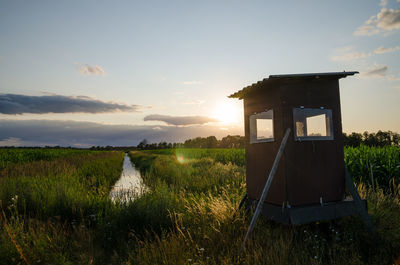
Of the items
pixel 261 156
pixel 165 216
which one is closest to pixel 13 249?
pixel 165 216

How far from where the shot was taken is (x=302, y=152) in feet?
17.0

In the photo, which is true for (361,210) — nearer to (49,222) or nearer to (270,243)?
(270,243)

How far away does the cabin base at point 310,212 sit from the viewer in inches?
193

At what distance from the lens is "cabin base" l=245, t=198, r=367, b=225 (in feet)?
16.1

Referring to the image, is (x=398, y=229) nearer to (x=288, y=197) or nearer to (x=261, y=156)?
(x=288, y=197)

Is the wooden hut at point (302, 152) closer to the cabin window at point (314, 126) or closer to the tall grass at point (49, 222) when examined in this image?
the cabin window at point (314, 126)

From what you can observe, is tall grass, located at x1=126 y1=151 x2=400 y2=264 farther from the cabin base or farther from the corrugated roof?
the corrugated roof

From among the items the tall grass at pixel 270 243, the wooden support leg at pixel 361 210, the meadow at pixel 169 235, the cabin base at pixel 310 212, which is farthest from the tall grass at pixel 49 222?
the wooden support leg at pixel 361 210

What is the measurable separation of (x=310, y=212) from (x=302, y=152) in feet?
3.99

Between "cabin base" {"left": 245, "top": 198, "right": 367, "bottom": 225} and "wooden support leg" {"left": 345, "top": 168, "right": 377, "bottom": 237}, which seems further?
"wooden support leg" {"left": 345, "top": 168, "right": 377, "bottom": 237}

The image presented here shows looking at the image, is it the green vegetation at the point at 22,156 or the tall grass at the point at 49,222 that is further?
the green vegetation at the point at 22,156

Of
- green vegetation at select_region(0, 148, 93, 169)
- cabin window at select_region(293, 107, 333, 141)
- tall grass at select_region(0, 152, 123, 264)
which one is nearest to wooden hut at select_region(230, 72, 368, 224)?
cabin window at select_region(293, 107, 333, 141)

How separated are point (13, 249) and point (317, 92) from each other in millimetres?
6759

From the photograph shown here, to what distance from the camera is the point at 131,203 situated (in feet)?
23.5
